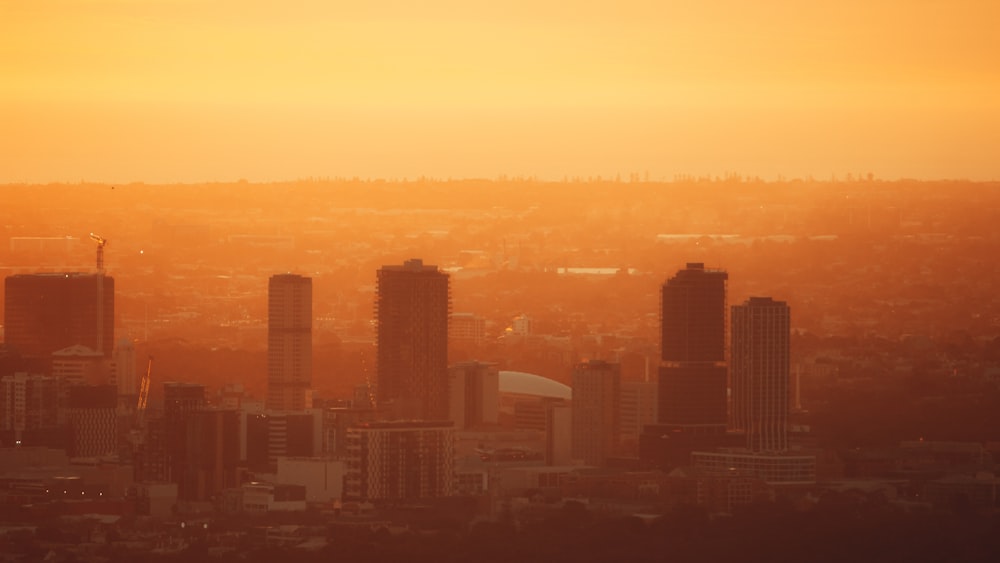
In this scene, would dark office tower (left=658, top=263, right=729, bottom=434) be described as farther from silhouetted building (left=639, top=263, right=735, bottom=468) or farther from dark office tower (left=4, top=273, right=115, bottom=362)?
dark office tower (left=4, top=273, right=115, bottom=362)

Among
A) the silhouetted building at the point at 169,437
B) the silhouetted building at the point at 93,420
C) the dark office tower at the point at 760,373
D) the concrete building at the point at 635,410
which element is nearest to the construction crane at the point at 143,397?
the silhouetted building at the point at 93,420

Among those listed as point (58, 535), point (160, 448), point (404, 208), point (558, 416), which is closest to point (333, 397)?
point (558, 416)

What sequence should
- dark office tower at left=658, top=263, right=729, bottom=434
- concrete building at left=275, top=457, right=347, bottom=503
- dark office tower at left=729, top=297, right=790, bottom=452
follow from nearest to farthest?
concrete building at left=275, top=457, right=347, bottom=503 < dark office tower at left=729, top=297, right=790, bottom=452 < dark office tower at left=658, top=263, right=729, bottom=434

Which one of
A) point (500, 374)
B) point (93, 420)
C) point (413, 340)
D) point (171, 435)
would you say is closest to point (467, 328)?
point (500, 374)

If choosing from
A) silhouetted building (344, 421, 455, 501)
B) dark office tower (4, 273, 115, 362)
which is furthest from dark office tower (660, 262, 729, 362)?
dark office tower (4, 273, 115, 362)

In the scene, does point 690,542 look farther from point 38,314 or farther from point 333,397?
point 38,314

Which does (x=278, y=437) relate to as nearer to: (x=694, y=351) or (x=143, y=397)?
(x=143, y=397)

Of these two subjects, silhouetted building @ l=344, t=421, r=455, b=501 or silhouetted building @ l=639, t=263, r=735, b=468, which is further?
silhouetted building @ l=639, t=263, r=735, b=468
